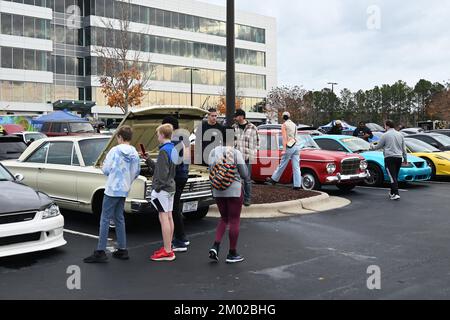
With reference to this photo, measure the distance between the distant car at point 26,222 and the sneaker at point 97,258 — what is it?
0.61 metres

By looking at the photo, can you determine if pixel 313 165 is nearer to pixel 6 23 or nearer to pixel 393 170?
pixel 393 170

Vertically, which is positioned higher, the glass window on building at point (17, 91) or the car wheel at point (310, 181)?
the glass window on building at point (17, 91)

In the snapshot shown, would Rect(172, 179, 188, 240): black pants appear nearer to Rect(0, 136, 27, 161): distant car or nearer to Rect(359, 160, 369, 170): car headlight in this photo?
Rect(359, 160, 369, 170): car headlight

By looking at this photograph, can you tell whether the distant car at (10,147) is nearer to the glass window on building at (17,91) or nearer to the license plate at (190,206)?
the license plate at (190,206)

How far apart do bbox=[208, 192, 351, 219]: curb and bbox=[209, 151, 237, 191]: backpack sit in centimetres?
323

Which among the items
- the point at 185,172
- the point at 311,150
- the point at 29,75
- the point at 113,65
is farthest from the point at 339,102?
the point at 185,172

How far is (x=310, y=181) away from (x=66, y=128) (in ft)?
55.0

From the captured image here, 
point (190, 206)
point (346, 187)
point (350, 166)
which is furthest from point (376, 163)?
point (190, 206)

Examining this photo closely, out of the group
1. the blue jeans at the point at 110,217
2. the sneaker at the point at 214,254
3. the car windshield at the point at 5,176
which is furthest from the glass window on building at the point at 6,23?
the sneaker at the point at 214,254

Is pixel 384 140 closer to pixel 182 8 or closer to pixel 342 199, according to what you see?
pixel 342 199

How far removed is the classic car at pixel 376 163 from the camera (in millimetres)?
13633

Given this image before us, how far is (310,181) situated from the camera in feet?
40.9

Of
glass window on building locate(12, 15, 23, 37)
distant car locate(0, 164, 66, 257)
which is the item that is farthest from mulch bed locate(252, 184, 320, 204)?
glass window on building locate(12, 15, 23, 37)

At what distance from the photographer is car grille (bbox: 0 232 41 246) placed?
6113 mm
